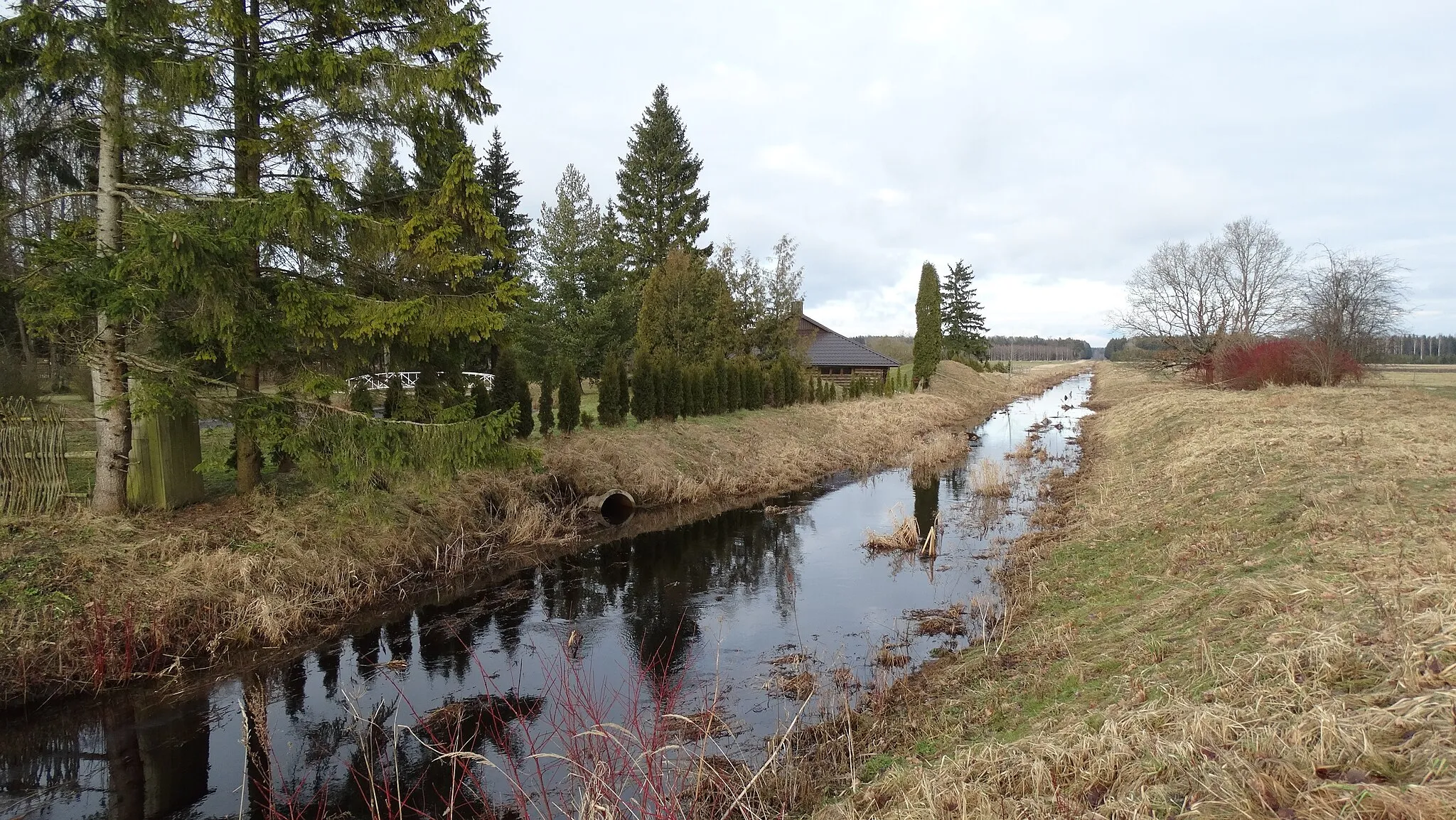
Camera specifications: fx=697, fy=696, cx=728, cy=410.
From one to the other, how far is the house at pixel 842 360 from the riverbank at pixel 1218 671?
25.4 m

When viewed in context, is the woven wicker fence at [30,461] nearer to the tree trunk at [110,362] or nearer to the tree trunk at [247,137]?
the tree trunk at [110,362]

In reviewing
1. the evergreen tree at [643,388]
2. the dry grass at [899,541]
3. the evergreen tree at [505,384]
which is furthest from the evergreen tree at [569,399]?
the dry grass at [899,541]

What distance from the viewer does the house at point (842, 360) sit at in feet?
117

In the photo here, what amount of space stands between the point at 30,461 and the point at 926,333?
32596 mm

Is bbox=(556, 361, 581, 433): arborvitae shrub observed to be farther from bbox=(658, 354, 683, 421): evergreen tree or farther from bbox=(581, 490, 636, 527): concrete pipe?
bbox=(658, 354, 683, 421): evergreen tree

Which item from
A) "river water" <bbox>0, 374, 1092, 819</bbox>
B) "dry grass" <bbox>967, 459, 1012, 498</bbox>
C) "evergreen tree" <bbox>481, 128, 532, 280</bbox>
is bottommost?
"river water" <bbox>0, 374, 1092, 819</bbox>

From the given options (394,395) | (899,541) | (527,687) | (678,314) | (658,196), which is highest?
(658,196)

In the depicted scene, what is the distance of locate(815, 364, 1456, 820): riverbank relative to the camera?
9.60ft

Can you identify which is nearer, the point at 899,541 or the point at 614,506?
the point at 899,541

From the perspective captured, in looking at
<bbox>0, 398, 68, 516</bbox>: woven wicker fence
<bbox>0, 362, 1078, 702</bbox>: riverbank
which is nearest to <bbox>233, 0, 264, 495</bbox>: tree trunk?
<bbox>0, 362, 1078, 702</bbox>: riverbank

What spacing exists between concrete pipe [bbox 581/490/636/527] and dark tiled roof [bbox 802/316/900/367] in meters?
21.3

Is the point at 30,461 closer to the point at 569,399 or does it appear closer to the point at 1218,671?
the point at 569,399

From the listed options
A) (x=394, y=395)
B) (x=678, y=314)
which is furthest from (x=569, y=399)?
(x=678, y=314)

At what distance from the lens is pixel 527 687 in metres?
6.75
